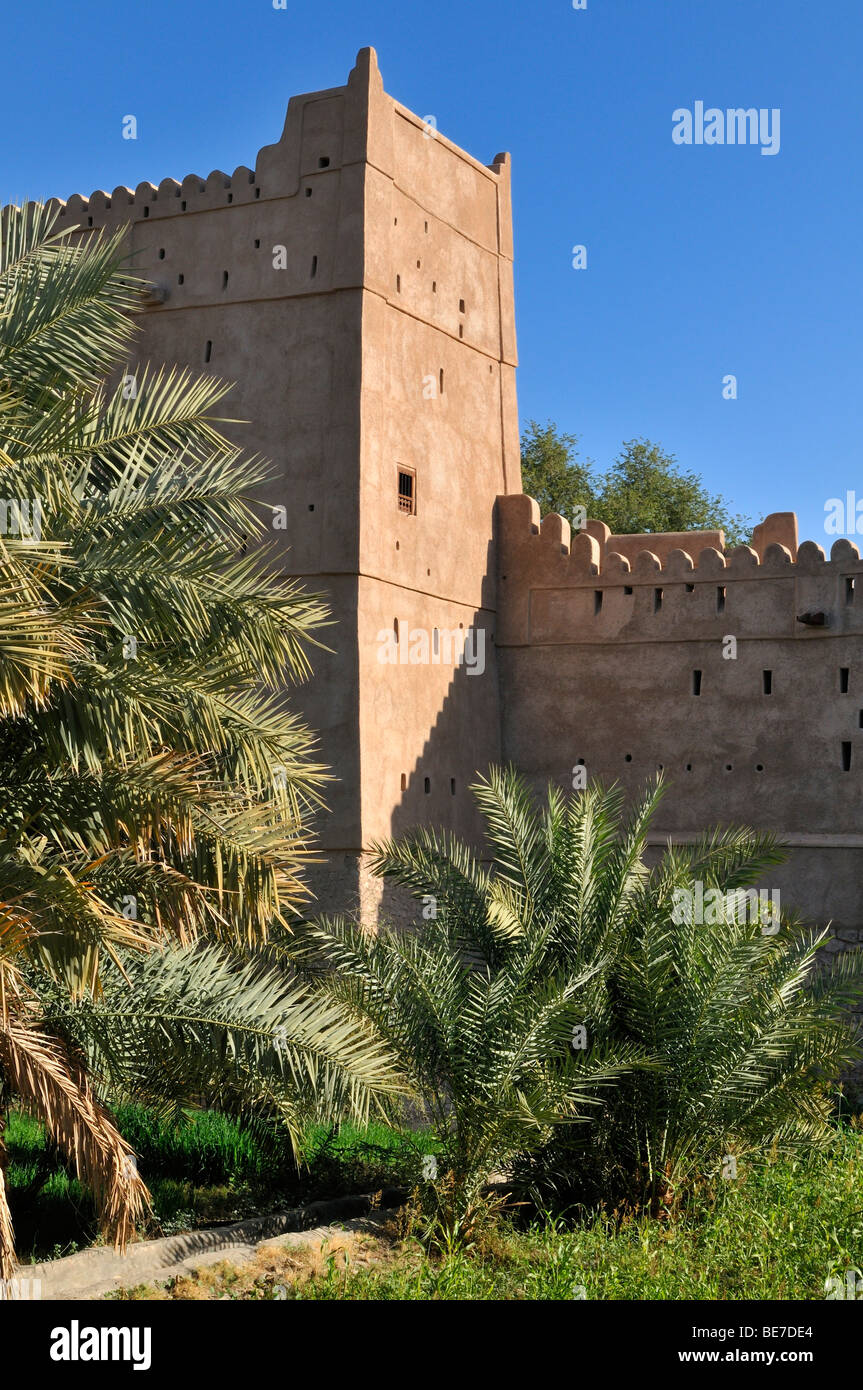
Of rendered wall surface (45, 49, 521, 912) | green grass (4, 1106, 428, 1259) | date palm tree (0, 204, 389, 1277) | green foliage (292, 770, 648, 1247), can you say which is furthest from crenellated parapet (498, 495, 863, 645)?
date palm tree (0, 204, 389, 1277)

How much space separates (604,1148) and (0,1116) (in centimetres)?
408

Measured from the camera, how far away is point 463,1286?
739 cm

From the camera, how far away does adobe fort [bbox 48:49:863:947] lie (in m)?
15.4

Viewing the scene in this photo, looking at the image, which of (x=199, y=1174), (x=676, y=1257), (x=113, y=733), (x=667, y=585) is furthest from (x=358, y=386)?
(x=676, y=1257)

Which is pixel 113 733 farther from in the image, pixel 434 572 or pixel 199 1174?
pixel 434 572

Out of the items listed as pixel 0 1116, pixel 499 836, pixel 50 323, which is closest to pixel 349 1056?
pixel 0 1116

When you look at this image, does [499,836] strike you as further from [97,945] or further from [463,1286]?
[97,945]

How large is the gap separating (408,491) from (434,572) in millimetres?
929

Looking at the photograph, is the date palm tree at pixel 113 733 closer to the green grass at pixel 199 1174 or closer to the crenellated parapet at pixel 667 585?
the green grass at pixel 199 1174

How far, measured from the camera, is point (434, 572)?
16484mm

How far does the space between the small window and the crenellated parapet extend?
1787mm

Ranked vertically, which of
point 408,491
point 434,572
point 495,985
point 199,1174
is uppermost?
point 408,491

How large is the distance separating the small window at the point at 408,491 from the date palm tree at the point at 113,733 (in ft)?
25.2

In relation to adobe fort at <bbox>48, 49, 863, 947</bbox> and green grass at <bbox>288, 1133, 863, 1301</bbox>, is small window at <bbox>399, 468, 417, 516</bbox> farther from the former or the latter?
green grass at <bbox>288, 1133, 863, 1301</bbox>
